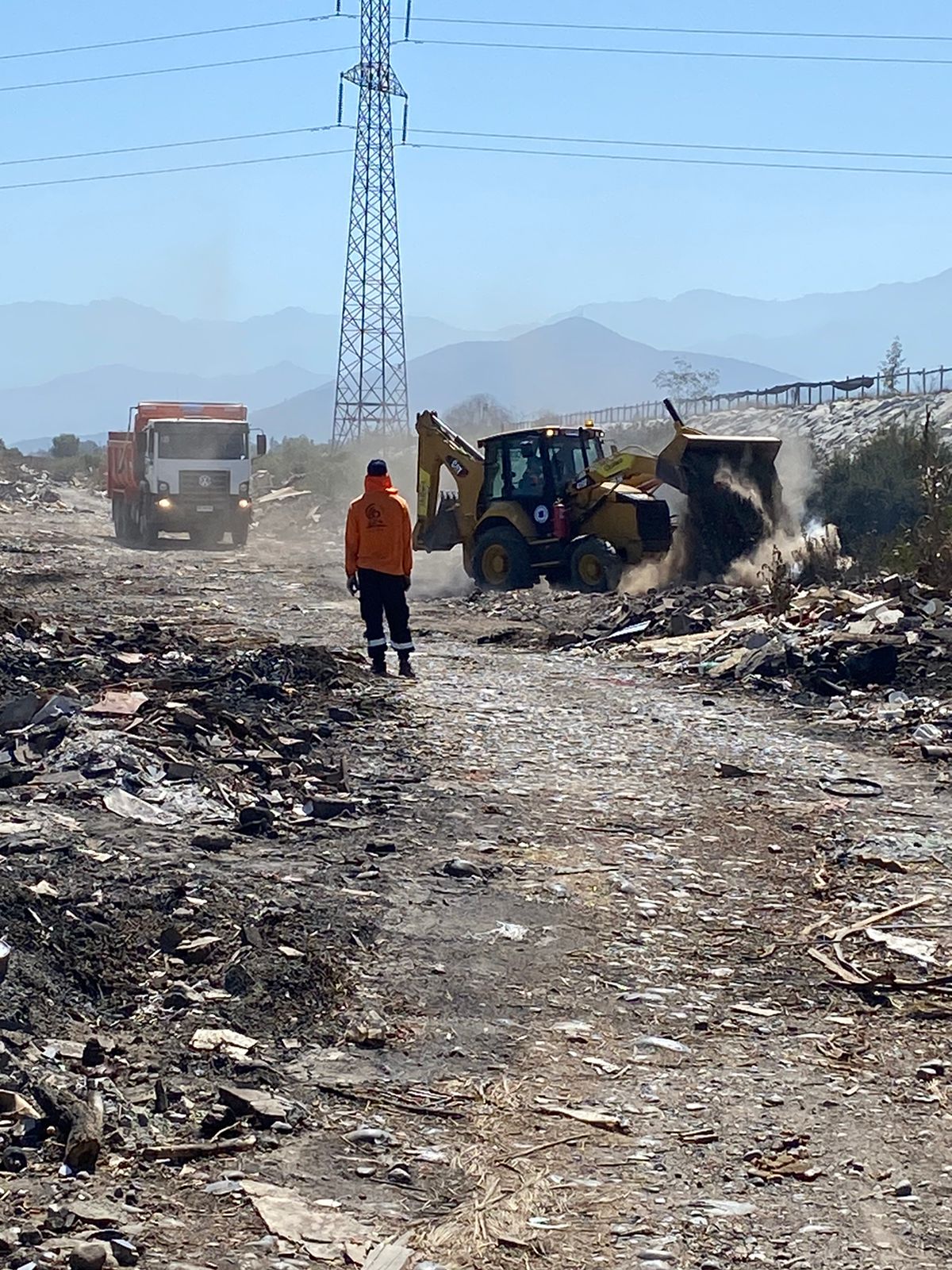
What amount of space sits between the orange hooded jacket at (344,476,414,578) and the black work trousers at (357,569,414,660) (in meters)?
0.07

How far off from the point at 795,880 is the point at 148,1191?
12.3ft

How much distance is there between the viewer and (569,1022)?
5.13 metres

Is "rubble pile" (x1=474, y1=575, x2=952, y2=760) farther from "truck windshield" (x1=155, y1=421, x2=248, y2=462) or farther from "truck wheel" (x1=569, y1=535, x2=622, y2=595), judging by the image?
"truck windshield" (x1=155, y1=421, x2=248, y2=462)

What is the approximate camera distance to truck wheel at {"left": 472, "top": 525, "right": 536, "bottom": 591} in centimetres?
1947

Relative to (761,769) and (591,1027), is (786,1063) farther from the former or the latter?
(761,769)

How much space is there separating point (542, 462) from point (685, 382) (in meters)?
60.4

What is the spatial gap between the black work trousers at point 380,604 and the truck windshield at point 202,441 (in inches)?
718

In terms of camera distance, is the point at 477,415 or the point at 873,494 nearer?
the point at 873,494

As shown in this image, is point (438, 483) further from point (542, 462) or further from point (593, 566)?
point (593, 566)

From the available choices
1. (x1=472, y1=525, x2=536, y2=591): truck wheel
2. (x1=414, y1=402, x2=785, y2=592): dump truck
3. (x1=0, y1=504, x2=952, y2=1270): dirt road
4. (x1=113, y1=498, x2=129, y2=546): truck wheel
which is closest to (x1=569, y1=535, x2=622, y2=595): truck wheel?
(x1=414, y1=402, x2=785, y2=592): dump truck

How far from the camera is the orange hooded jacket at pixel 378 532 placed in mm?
12516

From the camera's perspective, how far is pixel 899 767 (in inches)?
371

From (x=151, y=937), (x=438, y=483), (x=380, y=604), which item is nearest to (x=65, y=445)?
(x=438, y=483)

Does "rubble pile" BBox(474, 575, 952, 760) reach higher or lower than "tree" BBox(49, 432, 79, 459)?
lower
